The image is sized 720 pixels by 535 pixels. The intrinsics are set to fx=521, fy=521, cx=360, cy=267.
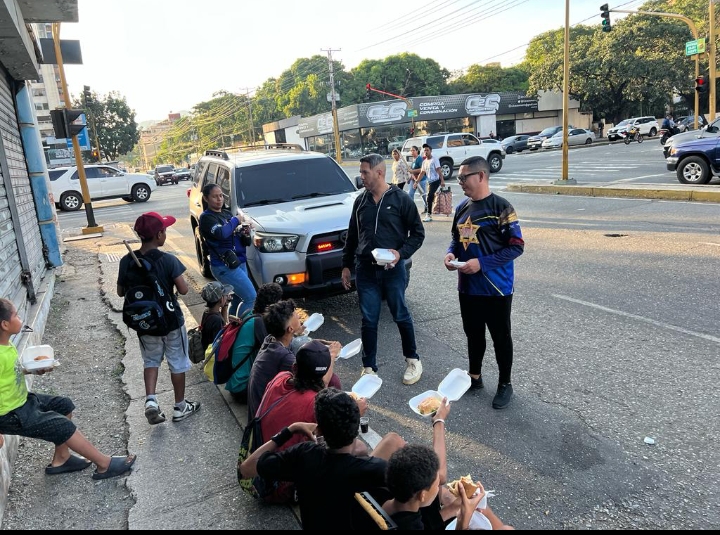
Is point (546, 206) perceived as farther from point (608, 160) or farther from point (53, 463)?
point (608, 160)

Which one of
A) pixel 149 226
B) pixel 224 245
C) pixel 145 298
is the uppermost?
pixel 149 226

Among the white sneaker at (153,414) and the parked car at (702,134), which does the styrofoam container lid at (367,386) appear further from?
the parked car at (702,134)

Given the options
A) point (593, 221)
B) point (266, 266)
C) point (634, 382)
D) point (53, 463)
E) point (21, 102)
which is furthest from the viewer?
point (593, 221)

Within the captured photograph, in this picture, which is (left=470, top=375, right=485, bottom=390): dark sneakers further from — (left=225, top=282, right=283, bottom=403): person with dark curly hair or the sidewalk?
the sidewalk

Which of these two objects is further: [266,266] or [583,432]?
[266,266]

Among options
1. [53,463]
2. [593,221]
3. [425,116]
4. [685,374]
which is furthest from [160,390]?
[425,116]

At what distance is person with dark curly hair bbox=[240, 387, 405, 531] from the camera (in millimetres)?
2133

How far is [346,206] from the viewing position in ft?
20.4

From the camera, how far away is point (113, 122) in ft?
190

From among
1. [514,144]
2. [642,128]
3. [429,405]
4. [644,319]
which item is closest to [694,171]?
[644,319]

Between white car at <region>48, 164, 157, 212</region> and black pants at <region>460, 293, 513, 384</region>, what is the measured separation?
75.3 feet

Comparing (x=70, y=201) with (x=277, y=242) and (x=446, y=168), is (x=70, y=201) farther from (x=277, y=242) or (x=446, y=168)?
(x=277, y=242)

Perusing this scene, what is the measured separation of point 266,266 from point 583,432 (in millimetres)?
3429

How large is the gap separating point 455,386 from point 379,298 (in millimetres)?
1441
